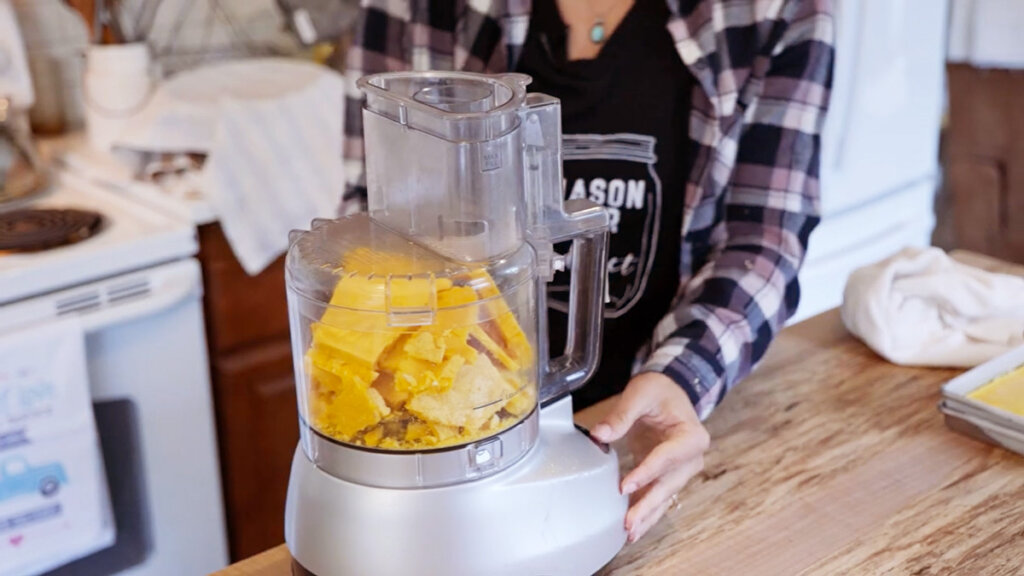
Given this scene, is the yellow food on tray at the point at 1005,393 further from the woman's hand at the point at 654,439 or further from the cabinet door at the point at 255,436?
the cabinet door at the point at 255,436

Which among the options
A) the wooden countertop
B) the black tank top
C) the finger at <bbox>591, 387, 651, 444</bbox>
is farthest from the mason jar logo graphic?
the finger at <bbox>591, 387, 651, 444</bbox>

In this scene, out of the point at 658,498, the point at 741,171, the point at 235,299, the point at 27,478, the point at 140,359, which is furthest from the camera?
the point at 235,299

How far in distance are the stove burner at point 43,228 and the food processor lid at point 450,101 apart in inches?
34.1

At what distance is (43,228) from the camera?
1.46 m

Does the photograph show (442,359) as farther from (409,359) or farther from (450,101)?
(450,101)

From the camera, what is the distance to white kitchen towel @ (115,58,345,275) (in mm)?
1612

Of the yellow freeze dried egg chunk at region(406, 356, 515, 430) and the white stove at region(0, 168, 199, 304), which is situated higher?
the yellow freeze dried egg chunk at region(406, 356, 515, 430)

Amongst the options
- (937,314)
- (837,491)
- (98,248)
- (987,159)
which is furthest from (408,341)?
(987,159)

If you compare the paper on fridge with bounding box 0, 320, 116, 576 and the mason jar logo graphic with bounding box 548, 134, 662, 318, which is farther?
the paper on fridge with bounding box 0, 320, 116, 576

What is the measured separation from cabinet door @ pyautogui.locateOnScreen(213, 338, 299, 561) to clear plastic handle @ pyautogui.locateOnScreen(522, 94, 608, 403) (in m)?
1.04

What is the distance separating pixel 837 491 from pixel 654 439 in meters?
0.14

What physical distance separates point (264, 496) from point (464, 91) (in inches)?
47.7

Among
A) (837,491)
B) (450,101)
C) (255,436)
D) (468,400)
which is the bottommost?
(255,436)

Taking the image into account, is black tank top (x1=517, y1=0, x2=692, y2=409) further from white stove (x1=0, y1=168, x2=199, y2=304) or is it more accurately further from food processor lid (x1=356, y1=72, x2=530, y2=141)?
white stove (x1=0, y1=168, x2=199, y2=304)
